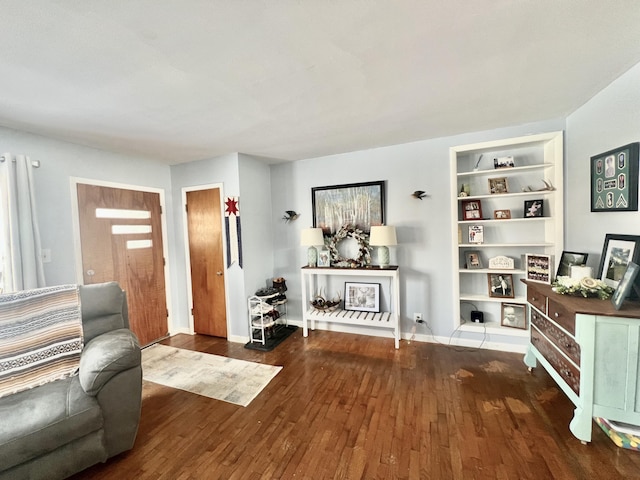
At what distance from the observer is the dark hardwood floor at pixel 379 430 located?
143cm

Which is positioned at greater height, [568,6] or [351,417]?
[568,6]

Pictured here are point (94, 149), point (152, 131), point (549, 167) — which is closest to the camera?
point (152, 131)

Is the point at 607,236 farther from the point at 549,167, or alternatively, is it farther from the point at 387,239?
the point at 387,239

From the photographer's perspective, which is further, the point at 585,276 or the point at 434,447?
the point at 585,276

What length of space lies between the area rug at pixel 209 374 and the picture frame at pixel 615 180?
3.00 m

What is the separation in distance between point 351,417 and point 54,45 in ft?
9.02

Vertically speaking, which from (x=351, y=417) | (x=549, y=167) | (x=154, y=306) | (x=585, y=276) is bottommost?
(x=351, y=417)

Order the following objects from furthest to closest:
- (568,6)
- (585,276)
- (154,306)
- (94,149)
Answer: (154,306)
(94,149)
(585,276)
(568,6)

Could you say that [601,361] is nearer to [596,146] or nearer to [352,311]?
[596,146]

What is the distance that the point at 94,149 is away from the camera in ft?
8.94

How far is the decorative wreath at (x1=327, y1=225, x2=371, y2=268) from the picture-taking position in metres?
3.09

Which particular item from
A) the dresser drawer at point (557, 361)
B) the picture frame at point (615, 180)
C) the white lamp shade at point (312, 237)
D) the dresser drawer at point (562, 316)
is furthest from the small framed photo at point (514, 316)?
the white lamp shade at point (312, 237)

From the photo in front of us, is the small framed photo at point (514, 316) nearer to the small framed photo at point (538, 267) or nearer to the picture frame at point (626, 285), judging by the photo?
the small framed photo at point (538, 267)

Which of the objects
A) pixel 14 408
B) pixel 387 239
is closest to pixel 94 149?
pixel 14 408
